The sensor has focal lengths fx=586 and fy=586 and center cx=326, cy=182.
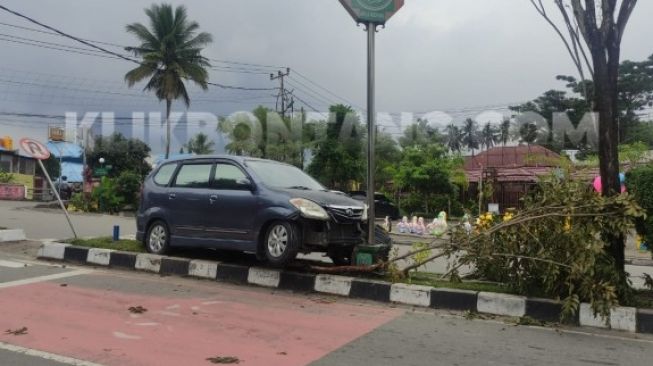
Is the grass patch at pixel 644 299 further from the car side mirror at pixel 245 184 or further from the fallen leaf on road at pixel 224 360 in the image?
the car side mirror at pixel 245 184

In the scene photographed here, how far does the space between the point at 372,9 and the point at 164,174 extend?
3.93 metres

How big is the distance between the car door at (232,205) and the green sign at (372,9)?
2561 mm

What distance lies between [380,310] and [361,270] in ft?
2.94

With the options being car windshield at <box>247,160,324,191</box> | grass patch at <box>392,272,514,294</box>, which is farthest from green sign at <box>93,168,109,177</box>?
grass patch at <box>392,272,514,294</box>

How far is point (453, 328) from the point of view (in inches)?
225

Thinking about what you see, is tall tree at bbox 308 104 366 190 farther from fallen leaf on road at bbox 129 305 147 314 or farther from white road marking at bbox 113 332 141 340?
white road marking at bbox 113 332 141 340

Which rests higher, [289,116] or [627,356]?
[289,116]

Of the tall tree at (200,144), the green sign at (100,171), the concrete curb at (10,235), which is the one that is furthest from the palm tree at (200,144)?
the concrete curb at (10,235)

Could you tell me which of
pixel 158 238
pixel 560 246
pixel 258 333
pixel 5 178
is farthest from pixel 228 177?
pixel 5 178

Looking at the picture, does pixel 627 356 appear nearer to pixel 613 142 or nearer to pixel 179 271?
pixel 613 142

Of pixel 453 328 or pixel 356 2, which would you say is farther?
pixel 356 2

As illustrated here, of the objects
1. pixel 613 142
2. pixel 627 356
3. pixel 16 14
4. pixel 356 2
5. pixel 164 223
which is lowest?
pixel 627 356

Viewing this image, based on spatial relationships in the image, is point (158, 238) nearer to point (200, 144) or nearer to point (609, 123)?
point (609, 123)

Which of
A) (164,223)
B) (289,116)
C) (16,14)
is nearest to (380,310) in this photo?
(164,223)
